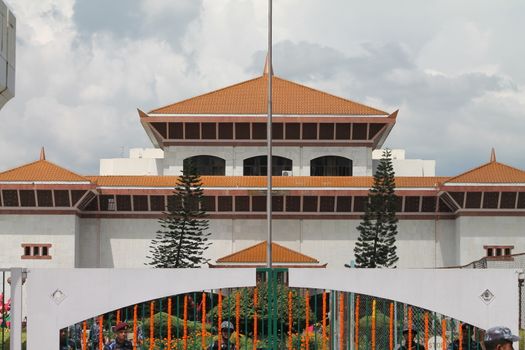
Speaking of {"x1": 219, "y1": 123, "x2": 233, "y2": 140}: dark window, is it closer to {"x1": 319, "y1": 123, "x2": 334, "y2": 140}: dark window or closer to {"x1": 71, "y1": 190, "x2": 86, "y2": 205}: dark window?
{"x1": 319, "y1": 123, "x2": 334, "y2": 140}: dark window

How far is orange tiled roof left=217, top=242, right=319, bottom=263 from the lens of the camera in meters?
48.6

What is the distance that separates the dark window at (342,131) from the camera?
180 ft

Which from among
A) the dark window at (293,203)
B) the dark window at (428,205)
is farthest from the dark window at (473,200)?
the dark window at (293,203)

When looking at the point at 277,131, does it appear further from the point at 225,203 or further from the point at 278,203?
the point at 225,203

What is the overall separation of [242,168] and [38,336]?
143ft

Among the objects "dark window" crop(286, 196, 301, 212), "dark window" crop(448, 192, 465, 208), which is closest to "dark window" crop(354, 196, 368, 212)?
"dark window" crop(286, 196, 301, 212)

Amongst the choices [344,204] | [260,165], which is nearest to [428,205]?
[344,204]

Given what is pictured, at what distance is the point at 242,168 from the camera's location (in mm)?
55281

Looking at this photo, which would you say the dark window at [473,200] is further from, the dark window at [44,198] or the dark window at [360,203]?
the dark window at [44,198]

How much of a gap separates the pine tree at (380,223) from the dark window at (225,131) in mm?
8110

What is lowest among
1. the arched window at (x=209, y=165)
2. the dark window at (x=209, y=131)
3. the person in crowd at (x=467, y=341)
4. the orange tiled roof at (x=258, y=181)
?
the person in crowd at (x=467, y=341)

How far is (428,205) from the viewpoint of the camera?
52.8m

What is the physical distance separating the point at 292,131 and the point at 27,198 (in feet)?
44.1

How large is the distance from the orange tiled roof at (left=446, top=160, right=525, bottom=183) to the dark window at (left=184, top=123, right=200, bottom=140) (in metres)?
12.9
